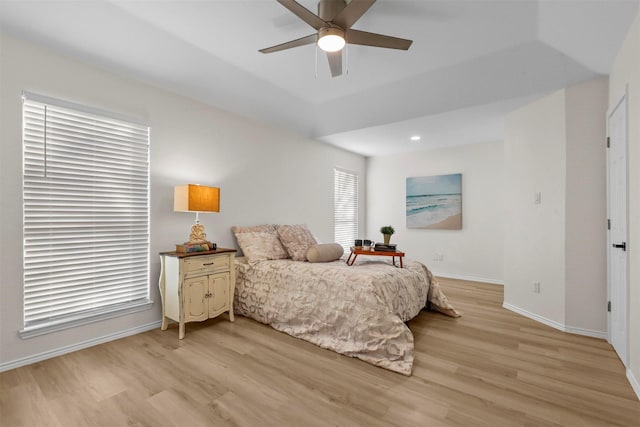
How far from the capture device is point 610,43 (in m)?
2.39

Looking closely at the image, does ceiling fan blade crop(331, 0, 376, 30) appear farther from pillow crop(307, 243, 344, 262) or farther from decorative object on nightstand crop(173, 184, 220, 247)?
pillow crop(307, 243, 344, 262)

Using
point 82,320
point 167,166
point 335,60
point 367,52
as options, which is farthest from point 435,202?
point 82,320

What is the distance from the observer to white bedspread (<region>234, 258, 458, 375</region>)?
238 centimetres

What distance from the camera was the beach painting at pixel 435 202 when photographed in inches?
210

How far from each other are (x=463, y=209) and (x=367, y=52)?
350 cm

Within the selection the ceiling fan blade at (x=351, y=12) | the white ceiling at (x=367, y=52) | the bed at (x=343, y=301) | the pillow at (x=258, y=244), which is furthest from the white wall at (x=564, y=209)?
the pillow at (x=258, y=244)

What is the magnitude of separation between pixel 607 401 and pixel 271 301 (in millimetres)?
2641

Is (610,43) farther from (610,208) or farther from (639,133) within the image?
(610,208)

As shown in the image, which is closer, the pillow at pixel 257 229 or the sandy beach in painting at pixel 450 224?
the pillow at pixel 257 229

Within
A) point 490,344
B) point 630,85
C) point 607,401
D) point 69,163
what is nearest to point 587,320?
point 490,344

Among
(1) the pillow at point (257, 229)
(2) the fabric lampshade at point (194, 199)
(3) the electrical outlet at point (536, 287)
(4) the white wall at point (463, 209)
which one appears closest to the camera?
(2) the fabric lampshade at point (194, 199)

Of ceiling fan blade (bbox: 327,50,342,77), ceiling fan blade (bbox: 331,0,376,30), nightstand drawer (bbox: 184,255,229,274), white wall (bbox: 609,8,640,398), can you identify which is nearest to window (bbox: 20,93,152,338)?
nightstand drawer (bbox: 184,255,229,274)

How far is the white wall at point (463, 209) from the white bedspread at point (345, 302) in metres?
2.18

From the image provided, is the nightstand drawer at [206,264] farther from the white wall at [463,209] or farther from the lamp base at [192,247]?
the white wall at [463,209]
